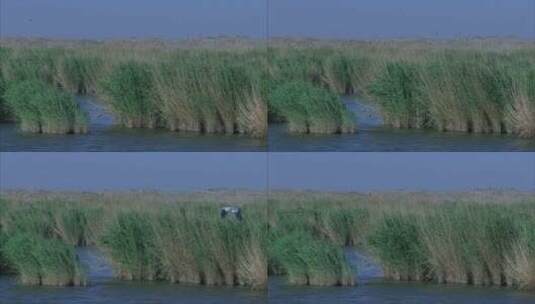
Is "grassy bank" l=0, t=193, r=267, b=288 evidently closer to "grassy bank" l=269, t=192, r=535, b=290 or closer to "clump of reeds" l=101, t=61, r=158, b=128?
"grassy bank" l=269, t=192, r=535, b=290

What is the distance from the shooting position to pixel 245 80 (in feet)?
56.4

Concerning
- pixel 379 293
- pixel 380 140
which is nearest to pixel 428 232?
pixel 379 293

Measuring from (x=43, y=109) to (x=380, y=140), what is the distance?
9.28 ft

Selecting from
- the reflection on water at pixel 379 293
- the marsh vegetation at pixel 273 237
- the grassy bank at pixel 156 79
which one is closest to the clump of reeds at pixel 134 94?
the grassy bank at pixel 156 79

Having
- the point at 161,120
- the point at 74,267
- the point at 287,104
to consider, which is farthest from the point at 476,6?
the point at 74,267

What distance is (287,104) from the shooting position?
55.7 feet

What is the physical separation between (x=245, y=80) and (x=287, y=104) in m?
0.46

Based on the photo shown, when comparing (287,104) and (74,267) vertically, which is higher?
(287,104)

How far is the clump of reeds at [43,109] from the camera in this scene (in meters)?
17.3

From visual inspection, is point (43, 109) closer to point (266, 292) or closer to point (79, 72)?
point (79, 72)

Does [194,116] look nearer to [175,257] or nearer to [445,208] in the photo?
[175,257]

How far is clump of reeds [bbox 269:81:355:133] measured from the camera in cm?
1700

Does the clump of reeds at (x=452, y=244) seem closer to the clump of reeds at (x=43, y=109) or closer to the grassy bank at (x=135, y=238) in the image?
the grassy bank at (x=135, y=238)

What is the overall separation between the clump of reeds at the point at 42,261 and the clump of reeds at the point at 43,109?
94 centimetres
